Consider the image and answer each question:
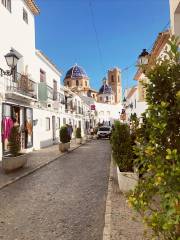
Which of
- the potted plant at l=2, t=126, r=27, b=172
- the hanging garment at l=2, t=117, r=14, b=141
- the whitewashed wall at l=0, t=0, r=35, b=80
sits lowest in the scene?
the potted plant at l=2, t=126, r=27, b=172

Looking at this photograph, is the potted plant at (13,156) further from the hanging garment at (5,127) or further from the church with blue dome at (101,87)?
the church with blue dome at (101,87)

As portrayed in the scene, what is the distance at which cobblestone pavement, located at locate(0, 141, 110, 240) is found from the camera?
5496 mm

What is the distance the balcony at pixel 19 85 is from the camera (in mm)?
17594

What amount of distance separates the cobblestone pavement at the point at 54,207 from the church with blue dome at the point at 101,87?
67.5 meters

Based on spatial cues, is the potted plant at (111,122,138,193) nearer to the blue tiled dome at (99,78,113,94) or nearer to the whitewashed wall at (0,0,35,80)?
the whitewashed wall at (0,0,35,80)

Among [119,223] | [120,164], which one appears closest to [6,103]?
[120,164]

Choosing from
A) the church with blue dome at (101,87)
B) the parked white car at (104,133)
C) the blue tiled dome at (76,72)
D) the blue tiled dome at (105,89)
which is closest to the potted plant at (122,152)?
the parked white car at (104,133)

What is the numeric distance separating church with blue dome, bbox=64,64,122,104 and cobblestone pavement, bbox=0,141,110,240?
67.5 m

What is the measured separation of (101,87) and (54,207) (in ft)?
336

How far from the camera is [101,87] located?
108688 mm

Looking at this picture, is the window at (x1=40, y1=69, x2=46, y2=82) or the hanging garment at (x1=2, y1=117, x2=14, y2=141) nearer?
Result: the hanging garment at (x1=2, y1=117, x2=14, y2=141)

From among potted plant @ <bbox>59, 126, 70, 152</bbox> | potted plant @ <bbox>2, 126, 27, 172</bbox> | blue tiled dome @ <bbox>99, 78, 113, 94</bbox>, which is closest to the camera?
potted plant @ <bbox>2, 126, 27, 172</bbox>

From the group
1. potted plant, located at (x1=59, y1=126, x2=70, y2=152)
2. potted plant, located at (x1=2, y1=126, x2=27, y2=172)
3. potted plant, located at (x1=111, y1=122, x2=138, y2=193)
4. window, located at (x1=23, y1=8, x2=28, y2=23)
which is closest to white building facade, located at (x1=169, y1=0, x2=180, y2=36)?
potted plant, located at (x1=111, y1=122, x2=138, y2=193)

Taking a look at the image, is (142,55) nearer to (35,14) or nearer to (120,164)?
(120,164)
